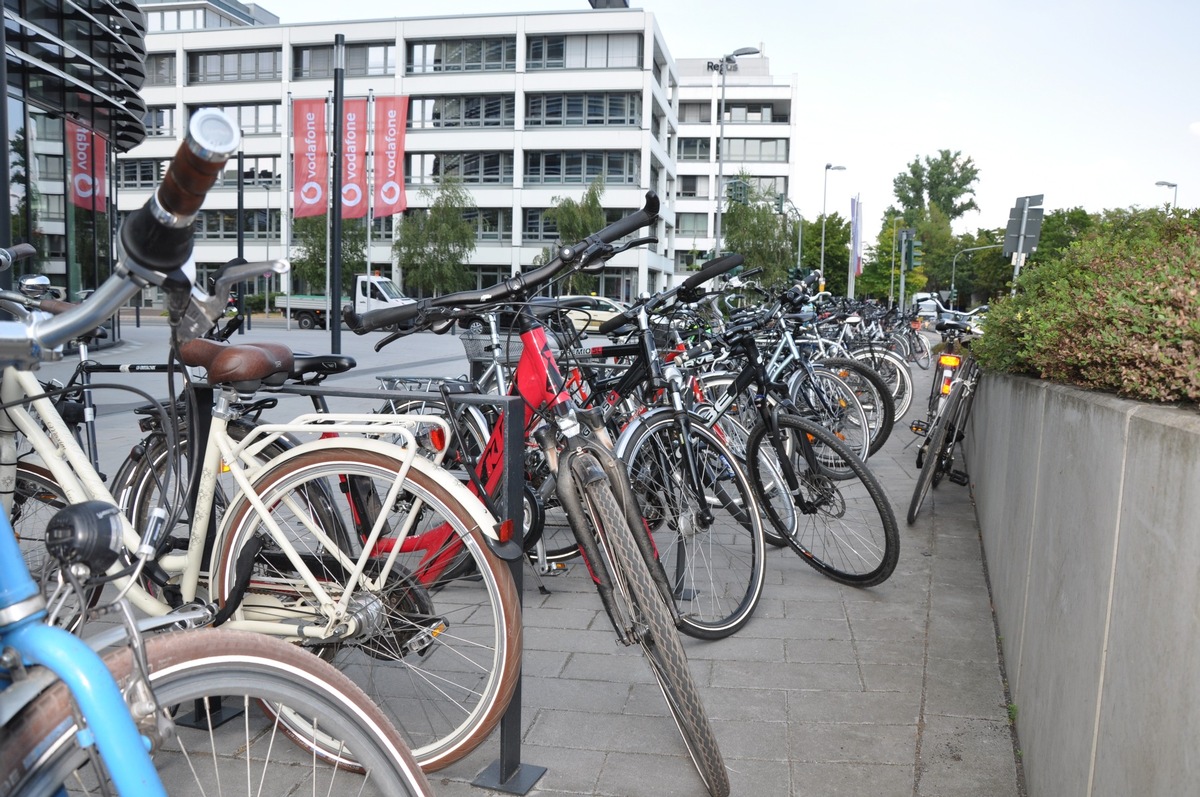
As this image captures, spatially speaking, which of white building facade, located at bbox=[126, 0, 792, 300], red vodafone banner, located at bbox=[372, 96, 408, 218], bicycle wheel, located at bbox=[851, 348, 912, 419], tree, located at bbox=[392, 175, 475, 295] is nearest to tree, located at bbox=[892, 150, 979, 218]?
white building facade, located at bbox=[126, 0, 792, 300]

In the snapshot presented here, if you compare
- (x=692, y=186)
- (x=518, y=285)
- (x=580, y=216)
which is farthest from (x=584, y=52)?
(x=518, y=285)

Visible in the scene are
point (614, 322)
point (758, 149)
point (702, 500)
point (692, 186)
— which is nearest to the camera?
point (702, 500)

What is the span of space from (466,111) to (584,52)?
279 inches

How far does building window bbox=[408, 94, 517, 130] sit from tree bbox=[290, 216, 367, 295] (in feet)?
31.7

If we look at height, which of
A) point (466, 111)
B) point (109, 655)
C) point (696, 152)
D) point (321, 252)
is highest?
point (696, 152)

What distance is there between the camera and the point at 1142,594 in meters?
1.82

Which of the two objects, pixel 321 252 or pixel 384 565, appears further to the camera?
pixel 321 252

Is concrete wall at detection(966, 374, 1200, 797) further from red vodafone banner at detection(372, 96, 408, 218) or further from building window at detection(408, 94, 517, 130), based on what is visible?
building window at detection(408, 94, 517, 130)

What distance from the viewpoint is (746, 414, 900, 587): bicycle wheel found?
4.52 meters

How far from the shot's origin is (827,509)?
4750 millimetres

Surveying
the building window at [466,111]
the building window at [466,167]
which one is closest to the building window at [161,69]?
the building window at [466,111]

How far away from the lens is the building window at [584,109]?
5450 cm

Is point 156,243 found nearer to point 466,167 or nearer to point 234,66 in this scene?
point 466,167

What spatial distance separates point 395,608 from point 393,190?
77.2 ft
